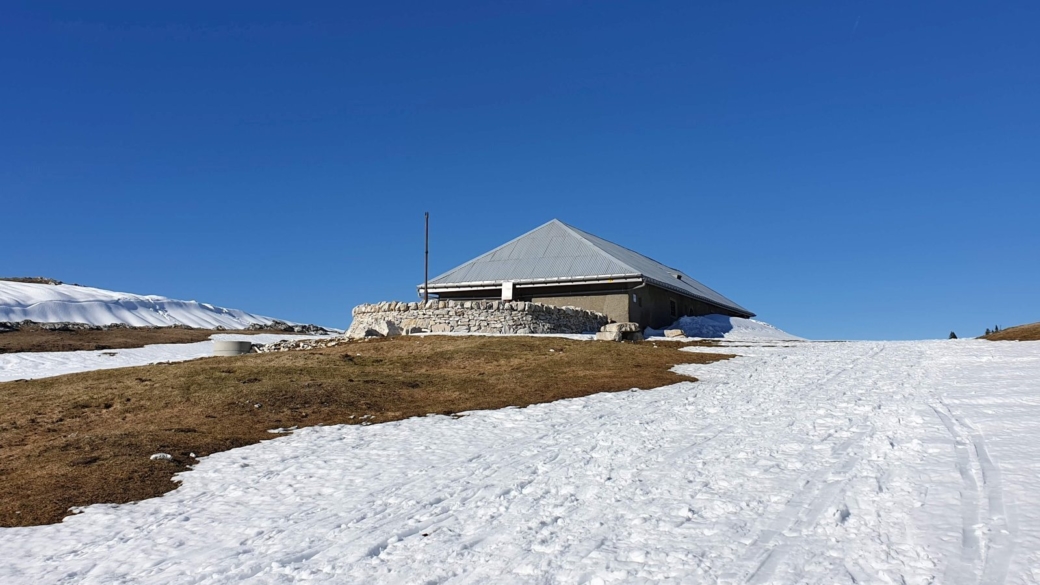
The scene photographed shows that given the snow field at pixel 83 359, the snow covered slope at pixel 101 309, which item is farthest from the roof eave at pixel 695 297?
the snow covered slope at pixel 101 309

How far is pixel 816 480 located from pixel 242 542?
550cm

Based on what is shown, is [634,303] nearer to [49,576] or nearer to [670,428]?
[670,428]

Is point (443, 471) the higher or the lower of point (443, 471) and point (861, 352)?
the lower

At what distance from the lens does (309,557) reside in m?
5.62

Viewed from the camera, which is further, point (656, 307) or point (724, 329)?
point (724, 329)

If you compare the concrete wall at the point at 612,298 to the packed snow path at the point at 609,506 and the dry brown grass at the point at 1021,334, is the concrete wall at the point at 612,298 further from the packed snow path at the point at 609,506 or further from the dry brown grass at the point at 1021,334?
the packed snow path at the point at 609,506

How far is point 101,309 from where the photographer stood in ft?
144

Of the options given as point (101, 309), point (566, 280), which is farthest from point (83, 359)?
point (101, 309)

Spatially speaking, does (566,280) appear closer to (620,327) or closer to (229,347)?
(620,327)

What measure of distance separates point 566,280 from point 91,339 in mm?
22902

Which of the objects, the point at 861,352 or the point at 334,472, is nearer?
the point at 334,472

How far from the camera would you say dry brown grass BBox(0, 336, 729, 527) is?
8.81 m

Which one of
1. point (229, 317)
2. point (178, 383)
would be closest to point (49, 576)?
point (178, 383)

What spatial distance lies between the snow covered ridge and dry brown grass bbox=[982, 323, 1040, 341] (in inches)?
373
